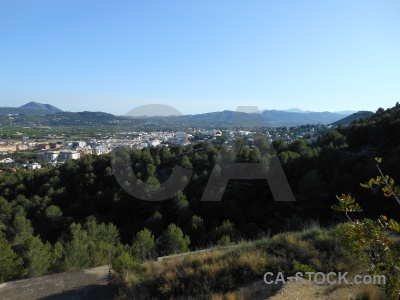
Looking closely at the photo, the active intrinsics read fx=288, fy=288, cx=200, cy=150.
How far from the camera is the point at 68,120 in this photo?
114m

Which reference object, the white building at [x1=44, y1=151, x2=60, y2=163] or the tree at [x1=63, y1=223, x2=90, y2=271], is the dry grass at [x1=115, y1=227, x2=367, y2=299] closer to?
the tree at [x1=63, y1=223, x2=90, y2=271]

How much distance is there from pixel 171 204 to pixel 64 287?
9503 millimetres

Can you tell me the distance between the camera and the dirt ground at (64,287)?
3972 mm

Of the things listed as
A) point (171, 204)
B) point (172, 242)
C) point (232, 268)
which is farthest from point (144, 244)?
point (232, 268)

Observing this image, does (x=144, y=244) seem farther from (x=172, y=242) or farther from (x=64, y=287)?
(x=64, y=287)

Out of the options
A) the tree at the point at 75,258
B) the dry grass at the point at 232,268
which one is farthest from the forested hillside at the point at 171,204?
the dry grass at the point at 232,268

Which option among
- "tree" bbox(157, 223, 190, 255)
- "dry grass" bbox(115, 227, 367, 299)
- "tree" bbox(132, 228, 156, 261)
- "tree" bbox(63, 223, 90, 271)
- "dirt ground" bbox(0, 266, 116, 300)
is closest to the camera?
"dry grass" bbox(115, 227, 367, 299)

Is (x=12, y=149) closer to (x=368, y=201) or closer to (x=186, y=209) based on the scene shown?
(x=186, y=209)

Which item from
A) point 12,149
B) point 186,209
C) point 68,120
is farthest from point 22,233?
point 68,120

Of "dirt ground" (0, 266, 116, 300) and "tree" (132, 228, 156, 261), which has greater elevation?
"dirt ground" (0, 266, 116, 300)

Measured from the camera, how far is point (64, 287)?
4.23 m

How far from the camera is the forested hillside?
378 inches

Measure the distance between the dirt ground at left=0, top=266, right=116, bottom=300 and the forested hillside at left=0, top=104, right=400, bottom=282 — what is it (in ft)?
8.91

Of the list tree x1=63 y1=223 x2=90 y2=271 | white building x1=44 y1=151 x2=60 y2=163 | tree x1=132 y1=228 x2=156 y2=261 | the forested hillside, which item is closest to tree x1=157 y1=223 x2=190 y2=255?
the forested hillside
